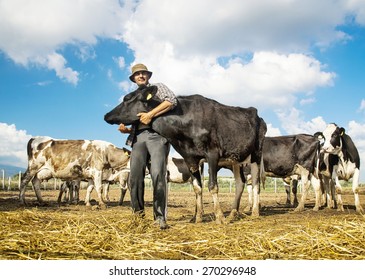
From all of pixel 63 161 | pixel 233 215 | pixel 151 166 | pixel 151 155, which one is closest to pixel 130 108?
pixel 151 155

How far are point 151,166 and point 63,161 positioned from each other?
8.11 m

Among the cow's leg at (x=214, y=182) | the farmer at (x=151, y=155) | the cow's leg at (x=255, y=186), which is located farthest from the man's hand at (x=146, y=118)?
the cow's leg at (x=255, y=186)

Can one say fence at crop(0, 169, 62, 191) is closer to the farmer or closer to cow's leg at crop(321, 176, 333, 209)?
cow's leg at crop(321, 176, 333, 209)

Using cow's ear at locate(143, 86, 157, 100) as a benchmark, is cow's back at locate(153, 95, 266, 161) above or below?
below

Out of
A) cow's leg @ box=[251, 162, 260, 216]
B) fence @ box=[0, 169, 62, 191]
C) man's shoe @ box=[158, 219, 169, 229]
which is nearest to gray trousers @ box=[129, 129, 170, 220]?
man's shoe @ box=[158, 219, 169, 229]

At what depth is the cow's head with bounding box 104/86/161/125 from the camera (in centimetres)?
637

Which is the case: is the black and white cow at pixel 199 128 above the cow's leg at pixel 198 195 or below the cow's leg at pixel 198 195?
above

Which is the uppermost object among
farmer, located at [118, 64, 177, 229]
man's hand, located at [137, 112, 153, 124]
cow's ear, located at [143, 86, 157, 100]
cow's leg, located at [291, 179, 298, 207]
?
cow's ear, located at [143, 86, 157, 100]

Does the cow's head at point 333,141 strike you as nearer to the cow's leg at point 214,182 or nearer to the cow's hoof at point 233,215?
the cow's hoof at point 233,215

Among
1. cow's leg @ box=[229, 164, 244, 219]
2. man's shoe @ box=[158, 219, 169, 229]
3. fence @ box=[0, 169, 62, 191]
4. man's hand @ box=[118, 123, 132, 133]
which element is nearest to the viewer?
man's shoe @ box=[158, 219, 169, 229]

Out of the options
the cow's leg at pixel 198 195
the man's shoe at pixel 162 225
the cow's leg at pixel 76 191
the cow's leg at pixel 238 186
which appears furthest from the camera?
the cow's leg at pixel 76 191

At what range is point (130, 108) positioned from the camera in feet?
21.1

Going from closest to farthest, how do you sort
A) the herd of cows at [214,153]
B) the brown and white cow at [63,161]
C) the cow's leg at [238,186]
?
the herd of cows at [214,153] → the cow's leg at [238,186] → the brown and white cow at [63,161]

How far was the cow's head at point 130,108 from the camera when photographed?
251 inches
